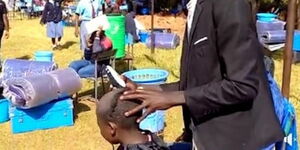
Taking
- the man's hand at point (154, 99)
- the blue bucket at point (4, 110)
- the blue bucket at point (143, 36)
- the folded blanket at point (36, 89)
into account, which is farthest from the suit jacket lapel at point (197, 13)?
the blue bucket at point (143, 36)

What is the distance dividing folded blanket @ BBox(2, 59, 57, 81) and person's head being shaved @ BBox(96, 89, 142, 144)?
4.13m

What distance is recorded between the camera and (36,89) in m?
5.30

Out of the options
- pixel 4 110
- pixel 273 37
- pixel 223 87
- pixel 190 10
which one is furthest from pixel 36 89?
pixel 273 37

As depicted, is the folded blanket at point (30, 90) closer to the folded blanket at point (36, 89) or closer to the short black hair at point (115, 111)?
the folded blanket at point (36, 89)

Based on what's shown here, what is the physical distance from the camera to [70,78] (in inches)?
229

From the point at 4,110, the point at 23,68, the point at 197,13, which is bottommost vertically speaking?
the point at 4,110

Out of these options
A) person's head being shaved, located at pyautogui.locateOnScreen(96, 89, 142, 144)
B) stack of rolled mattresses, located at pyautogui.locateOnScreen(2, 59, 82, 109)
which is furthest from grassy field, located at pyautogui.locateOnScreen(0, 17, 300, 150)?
person's head being shaved, located at pyautogui.locateOnScreen(96, 89, 142, 144)

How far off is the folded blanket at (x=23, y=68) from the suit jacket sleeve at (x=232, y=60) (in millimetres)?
4618

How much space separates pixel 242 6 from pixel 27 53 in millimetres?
10436

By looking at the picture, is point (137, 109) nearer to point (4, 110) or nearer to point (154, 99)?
point (154, 99)

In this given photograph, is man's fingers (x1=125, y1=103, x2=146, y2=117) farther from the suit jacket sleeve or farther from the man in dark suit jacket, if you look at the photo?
the suit jacket sleeve

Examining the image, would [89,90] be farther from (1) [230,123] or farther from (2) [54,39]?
(1) [230,123]

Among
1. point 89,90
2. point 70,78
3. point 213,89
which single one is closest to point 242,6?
point 213,89

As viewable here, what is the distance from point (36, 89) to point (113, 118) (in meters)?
3.46
